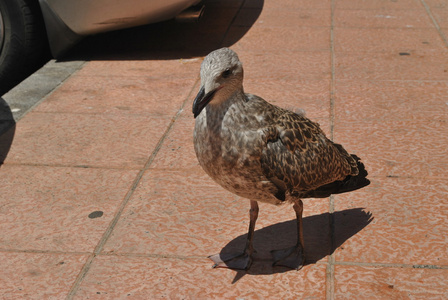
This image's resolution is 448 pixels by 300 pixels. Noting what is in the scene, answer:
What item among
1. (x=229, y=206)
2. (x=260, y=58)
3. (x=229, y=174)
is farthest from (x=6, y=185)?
(x=260, y=58)

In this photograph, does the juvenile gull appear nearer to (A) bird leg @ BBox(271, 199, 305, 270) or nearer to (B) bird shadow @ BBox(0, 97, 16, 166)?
(A) bird leg @ BBox(271, 199, 305, 270)

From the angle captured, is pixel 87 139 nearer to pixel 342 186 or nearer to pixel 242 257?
pixel 242 257

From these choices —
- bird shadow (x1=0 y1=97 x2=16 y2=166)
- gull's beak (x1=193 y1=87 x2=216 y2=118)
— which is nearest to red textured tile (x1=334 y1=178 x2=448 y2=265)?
gull's beak (x1=193 y1=87 x2=216 y2=118)

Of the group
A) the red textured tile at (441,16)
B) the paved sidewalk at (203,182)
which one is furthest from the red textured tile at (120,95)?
the red textured tile at (441,16)

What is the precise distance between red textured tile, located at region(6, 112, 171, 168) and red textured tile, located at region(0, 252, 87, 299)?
1.39 metres

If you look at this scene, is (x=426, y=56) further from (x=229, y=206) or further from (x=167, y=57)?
(x=229, y=206)

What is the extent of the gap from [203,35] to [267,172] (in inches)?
220

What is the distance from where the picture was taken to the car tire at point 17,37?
300 inches

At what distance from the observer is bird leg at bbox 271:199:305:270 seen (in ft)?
13.5

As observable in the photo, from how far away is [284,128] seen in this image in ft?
12.9

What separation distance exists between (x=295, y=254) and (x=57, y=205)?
1.99 metres

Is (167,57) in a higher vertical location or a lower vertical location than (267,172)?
lower

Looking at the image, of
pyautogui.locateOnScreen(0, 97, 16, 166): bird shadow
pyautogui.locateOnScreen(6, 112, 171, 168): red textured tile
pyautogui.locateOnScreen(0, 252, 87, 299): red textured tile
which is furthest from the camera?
pyautogui.locateOnScreen(0, 97, 16, 166): bird shadow

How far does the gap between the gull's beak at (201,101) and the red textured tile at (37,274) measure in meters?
1.49
